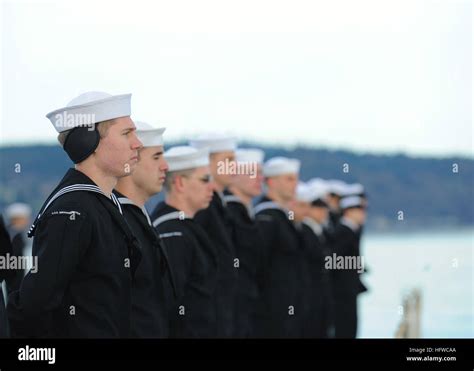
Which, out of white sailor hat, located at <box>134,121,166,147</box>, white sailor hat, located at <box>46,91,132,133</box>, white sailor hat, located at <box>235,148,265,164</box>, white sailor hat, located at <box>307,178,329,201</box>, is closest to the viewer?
white sailor hat, located at <box>46,91,132,133</box>

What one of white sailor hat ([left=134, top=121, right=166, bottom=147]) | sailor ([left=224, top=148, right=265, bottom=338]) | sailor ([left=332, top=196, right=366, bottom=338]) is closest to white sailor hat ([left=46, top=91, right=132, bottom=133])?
white sailor hat ([left=134, top=121, right=166, bottom=147])

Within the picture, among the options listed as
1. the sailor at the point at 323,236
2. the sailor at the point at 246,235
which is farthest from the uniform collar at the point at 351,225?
the sailor at the point at 246,235

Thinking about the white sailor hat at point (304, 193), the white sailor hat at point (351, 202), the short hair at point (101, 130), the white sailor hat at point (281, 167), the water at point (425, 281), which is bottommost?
the water at point (425, 281)

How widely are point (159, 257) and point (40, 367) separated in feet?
2.74

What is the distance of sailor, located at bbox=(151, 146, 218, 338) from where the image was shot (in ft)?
29.5

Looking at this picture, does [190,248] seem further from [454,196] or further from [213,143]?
[454,196]

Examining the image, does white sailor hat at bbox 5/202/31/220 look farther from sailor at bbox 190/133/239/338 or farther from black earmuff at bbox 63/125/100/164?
black earmuff at bbox 63/125/100/164

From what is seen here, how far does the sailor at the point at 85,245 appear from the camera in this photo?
6.88 meters

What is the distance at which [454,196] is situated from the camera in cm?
1675

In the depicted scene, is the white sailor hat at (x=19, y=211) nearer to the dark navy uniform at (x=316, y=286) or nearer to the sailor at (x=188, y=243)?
the dark navy uniform at (x=316, y=286)

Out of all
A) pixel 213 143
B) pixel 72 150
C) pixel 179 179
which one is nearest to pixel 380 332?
pixel 213 143

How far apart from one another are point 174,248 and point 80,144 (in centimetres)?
201

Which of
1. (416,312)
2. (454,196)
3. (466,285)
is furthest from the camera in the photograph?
(454,196)

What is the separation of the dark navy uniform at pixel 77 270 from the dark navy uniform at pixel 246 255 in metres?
4.30
